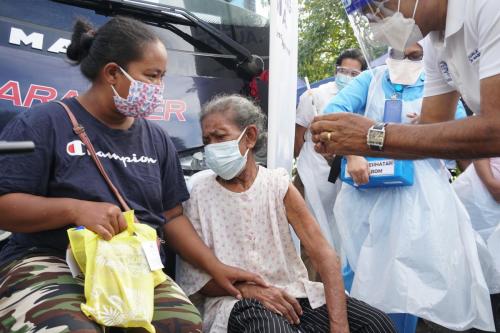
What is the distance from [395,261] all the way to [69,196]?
154 cm

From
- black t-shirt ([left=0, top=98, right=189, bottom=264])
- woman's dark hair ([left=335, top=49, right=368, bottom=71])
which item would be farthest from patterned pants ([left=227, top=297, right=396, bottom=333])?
woman's dark hair ([left=335, top=49, right=368, bottom=71])

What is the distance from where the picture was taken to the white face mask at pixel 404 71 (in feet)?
9.46

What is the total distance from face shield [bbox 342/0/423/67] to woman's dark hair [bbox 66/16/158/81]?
2.46 ft

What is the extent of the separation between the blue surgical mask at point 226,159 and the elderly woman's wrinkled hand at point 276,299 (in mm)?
451

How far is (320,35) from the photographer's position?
788 centimetres

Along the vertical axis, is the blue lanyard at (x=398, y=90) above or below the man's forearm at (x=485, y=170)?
above

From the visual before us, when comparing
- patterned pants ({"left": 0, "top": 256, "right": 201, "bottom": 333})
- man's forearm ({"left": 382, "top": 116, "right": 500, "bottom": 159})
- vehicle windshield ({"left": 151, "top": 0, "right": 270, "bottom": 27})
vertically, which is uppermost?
vehicle windshield ({"left": 151, "top": 0, "right": 270, "bottom": 27})

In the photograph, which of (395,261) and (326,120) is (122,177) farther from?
(395,261)

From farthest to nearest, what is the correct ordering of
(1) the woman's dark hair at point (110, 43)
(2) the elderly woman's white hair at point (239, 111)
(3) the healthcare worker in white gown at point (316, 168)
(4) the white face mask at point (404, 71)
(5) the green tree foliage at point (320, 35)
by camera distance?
1. (5) the green tree foliage at point (320, 35)
2. (3) the healthcare worker in white gown at point (316, 168)
3. (4) the white face mask at point (404, 71)
4. (2) the elderly woman's white hair at point (239, 111)
5. (1) the woman's dark hair at point (110, 43)

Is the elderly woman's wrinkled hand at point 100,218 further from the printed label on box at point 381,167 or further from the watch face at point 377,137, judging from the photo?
the printed label on box at point 381,167

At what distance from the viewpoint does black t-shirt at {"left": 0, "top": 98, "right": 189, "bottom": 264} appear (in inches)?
72.6

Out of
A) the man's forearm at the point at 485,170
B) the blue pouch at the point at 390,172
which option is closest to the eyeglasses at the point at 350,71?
the man's forearm at the point at 485,170

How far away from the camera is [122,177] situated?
2051 mm

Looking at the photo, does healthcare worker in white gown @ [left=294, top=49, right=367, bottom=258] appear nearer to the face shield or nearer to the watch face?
the face shield
